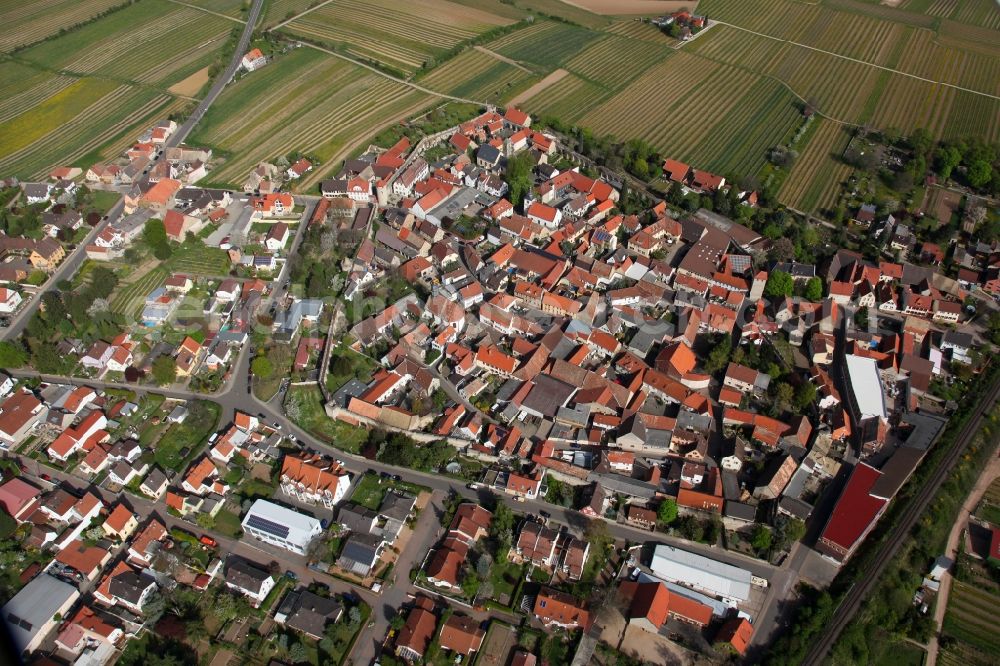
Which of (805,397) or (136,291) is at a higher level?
(805,397)

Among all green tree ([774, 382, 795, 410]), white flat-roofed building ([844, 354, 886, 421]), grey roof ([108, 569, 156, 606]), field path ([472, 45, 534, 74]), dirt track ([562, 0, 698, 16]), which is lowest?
grey roof ([108, 569, 156, 606])

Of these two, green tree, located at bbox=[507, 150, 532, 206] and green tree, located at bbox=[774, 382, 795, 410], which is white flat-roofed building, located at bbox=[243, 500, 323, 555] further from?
green tree, located at bbox=[507, 150, 532, 206]

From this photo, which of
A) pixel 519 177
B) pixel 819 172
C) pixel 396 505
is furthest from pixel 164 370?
pixel 819 172

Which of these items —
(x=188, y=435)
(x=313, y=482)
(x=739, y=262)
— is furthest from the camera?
(x=739, y=262)

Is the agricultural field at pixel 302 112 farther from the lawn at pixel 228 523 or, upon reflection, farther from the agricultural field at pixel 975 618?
the agricultural field at pixel 975 618

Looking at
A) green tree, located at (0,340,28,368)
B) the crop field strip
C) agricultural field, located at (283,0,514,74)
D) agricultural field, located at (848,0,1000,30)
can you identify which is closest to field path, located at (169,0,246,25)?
agricultural field, located at (283,0,514,74)

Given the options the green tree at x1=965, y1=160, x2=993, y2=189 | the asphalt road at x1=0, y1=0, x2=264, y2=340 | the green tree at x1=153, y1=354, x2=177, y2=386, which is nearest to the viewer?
the green tree at x1=153, y1=354, x2=177, y2=386

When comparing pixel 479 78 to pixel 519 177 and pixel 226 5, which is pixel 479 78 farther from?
pixel 226 5
